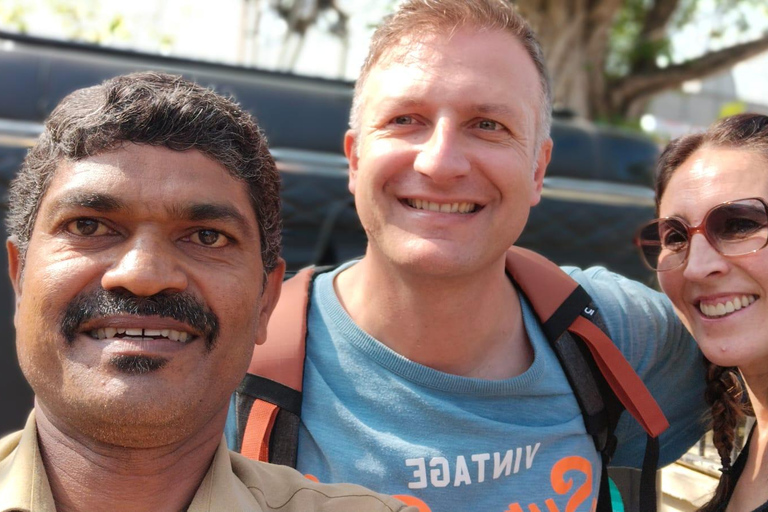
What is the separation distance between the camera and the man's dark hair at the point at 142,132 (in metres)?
1.50

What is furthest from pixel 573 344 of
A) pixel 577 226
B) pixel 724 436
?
pixel 577 226

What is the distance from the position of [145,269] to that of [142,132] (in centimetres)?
27

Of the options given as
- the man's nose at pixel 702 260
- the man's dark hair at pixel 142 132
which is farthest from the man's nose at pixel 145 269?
the man's nose at pixel 702 260

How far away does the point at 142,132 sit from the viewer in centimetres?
150

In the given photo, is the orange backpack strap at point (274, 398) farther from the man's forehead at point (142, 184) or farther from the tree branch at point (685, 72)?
the tree branch at point (685, 72)

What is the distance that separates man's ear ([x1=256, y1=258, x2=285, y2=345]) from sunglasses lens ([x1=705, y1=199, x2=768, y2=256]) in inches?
43.7

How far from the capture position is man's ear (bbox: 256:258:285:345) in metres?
1.70

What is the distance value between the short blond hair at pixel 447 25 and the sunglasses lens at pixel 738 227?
1.67 feet

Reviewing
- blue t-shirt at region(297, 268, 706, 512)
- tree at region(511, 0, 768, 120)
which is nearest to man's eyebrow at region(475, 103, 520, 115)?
blue t-shirt at region(297, 268, 706, 512)

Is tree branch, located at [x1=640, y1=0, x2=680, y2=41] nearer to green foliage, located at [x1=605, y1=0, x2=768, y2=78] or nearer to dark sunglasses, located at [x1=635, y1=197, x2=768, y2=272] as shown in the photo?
green foliage, located at [x1=605, y1=0, x2=768, y2=78]

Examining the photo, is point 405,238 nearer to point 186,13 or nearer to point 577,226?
point 577,226

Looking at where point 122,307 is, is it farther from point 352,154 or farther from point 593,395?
point 593,395

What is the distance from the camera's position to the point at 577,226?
4.25 meters

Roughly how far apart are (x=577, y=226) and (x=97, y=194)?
125 inches
